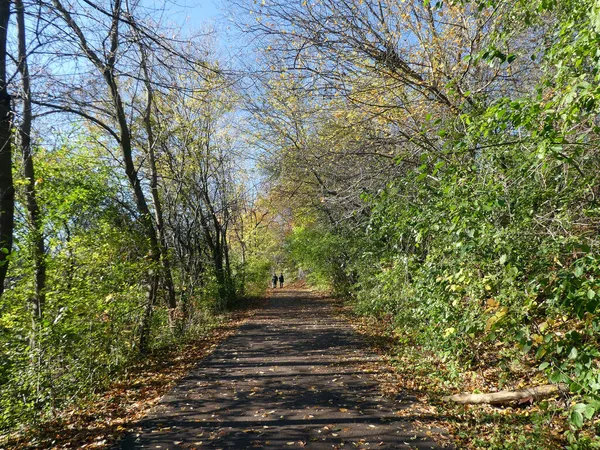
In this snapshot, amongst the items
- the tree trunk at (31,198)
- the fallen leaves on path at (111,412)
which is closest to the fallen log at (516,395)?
the fallen leaves on path at (111,412)

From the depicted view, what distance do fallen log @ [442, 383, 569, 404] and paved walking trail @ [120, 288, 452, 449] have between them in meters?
0.80

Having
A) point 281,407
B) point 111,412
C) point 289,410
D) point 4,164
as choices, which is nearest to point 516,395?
point 289,410

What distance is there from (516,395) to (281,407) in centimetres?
304

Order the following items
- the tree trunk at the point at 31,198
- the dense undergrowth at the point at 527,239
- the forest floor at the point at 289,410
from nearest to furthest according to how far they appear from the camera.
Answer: the dense undergrowth at the point at 527,239
the forest floor at the point at 289,410
the tree trunk at the point at 31,198

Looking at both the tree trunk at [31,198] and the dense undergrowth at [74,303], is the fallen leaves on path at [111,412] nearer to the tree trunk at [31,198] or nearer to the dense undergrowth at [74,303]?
the dense undergrowth at [74,303]

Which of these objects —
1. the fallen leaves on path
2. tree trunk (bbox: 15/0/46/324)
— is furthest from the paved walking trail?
tree trunk (bbox: 15/0/46/324)

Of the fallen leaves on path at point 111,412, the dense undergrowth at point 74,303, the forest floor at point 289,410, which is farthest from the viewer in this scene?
the dense undergrowth at point 74,303

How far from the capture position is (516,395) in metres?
4.53

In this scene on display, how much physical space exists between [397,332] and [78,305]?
22.3ft

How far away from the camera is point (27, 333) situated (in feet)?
17.9

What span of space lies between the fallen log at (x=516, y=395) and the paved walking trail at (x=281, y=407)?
0.80 meters

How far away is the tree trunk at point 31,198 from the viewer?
562cm

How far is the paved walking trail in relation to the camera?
4285 mm

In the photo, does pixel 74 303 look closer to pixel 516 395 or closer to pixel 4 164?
pixel 4 164
